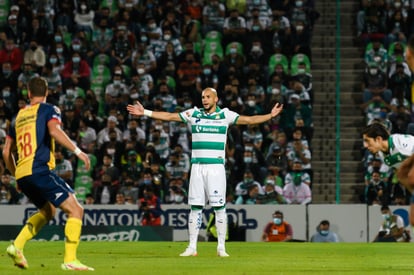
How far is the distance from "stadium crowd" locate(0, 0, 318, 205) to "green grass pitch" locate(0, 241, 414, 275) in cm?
605

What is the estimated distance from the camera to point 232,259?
16.7 m

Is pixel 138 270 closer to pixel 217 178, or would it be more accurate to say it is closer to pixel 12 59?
pixel 217 178

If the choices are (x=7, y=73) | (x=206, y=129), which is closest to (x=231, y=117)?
(x=206, y=129)

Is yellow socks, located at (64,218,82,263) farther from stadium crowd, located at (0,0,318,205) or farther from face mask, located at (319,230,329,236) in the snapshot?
face mask, located at (319,230,329,236)

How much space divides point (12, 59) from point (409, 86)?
10716 mm

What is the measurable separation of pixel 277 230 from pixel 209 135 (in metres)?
8.55

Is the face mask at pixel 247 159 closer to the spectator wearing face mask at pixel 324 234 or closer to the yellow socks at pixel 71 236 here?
the spectator wearing face mask at pixel 324 234

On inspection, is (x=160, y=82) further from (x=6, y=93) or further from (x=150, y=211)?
(x=150, y=211)

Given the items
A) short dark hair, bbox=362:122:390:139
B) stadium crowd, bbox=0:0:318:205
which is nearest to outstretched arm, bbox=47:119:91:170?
short dark hair, bbox=362:122:390:139

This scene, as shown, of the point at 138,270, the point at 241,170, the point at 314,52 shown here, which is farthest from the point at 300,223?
the point at 138,270

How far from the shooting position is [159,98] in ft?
98.5

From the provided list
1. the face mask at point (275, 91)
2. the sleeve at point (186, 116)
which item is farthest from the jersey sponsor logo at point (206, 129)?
the face mask at point (275, 91)

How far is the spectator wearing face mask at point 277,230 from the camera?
1020 inches

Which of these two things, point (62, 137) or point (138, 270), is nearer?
point (62, 137)
